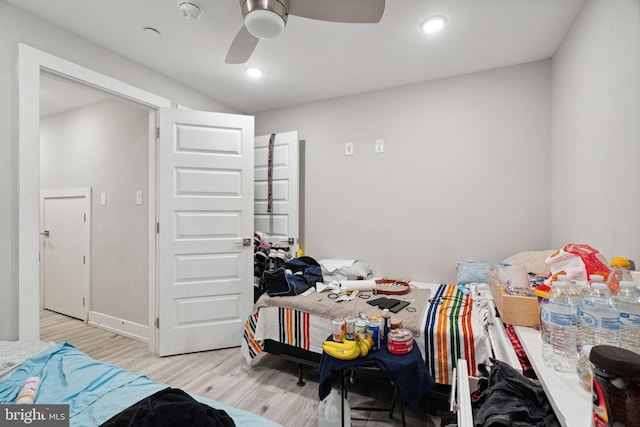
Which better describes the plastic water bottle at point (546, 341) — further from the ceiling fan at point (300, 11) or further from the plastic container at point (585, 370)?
the ceiling fan at point (300, 11)

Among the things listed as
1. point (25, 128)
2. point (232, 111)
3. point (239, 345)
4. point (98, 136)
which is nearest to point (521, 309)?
point (239, 345)

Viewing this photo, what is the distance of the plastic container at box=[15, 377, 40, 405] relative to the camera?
1.00 meters

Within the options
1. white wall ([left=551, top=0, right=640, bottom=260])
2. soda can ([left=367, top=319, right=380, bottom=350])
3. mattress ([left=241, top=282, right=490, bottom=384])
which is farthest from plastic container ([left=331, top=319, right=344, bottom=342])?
white wall ([left=551, top=0, right=640, bottom=260])

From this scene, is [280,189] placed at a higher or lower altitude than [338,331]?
higher

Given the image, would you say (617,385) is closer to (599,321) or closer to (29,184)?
(599,321)

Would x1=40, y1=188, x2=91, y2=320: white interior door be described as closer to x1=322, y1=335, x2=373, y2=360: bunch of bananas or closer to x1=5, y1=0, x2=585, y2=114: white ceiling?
x1=5, y1=0, x2=585, y2=114: white ceiling

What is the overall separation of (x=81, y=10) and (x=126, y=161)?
155 centimetres

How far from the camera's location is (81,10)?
183cm

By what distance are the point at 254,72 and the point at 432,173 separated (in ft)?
6.36

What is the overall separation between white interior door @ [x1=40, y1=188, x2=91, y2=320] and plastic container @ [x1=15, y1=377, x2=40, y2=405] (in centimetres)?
278

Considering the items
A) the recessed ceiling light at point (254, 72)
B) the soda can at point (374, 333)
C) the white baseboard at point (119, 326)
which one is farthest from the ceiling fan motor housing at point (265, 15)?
the white baseboard at point (119, 326)

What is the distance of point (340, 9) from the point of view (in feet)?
4.81

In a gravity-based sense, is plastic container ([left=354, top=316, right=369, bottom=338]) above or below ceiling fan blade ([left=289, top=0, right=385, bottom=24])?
below

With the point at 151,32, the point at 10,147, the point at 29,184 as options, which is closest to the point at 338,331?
the point at 29,184
